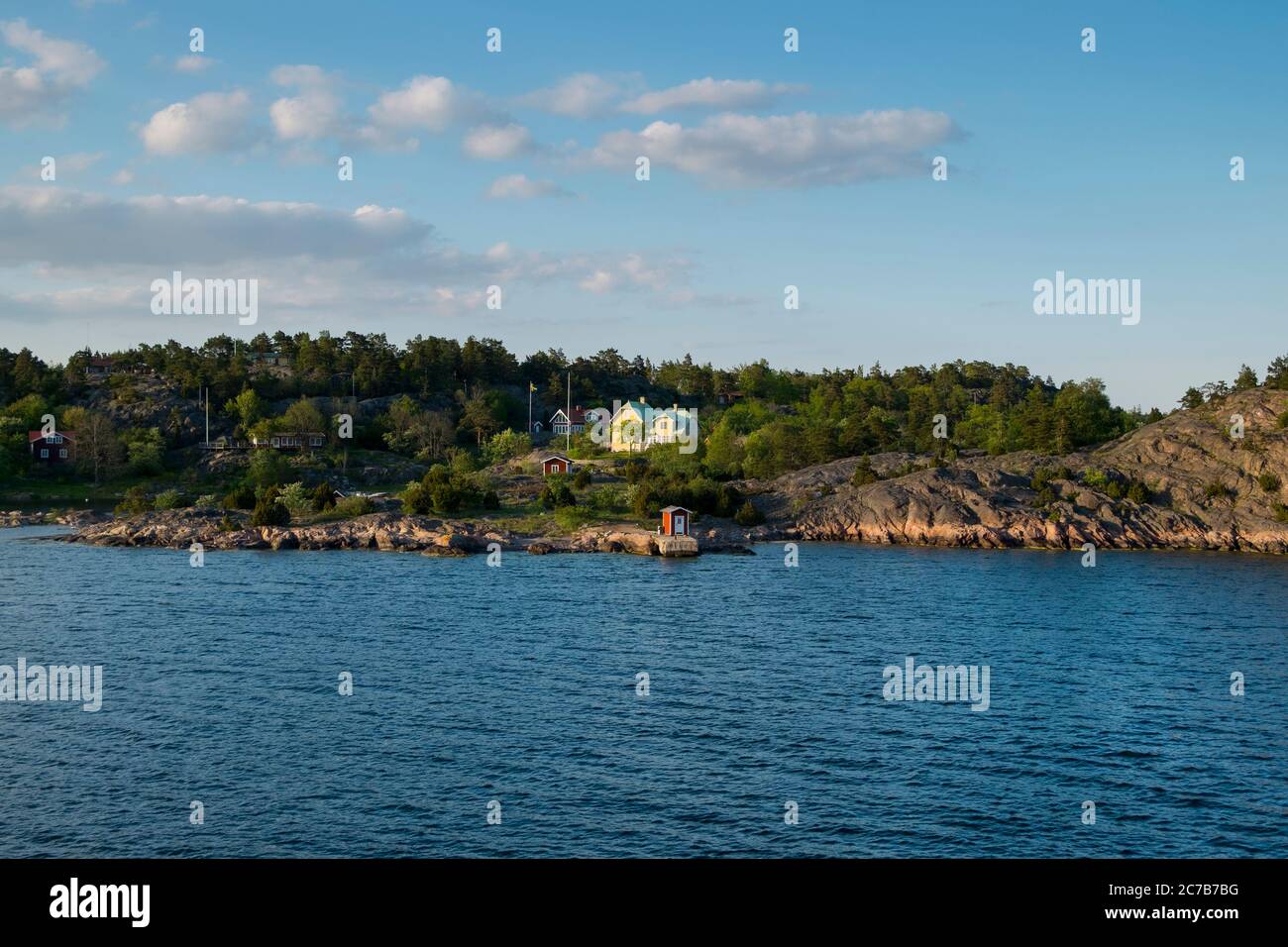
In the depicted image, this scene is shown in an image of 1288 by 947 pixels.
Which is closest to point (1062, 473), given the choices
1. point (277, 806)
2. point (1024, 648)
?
point (1024, 648)

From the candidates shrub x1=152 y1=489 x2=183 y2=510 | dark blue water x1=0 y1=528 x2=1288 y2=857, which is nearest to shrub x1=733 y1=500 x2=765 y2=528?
dark blue water x1=0 y1=528 x2=1288 y2=857

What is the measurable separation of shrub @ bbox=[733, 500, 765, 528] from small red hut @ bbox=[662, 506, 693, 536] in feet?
35.3

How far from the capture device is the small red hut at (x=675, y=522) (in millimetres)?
88250

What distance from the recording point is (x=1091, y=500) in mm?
98688

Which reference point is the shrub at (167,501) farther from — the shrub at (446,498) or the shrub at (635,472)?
the shrub at (635,472)

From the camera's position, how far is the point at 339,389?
488ft

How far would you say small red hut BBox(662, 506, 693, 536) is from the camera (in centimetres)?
8825

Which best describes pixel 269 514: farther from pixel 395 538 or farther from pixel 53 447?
pixel 53 447

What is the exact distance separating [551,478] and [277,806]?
82.5 m

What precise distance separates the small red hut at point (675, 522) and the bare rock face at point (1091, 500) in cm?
1263

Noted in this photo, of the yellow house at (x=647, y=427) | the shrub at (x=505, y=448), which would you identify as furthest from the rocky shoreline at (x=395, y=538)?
the yellow house at (x=647, y=427)

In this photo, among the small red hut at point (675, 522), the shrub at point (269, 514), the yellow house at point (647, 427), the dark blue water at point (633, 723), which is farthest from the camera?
the yellow house at point (647, 427)

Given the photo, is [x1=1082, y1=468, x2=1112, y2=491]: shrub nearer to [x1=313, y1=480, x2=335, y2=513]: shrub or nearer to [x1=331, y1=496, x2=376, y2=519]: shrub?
[x1=331, y1=496, x2=376, y2=519]: shrub
